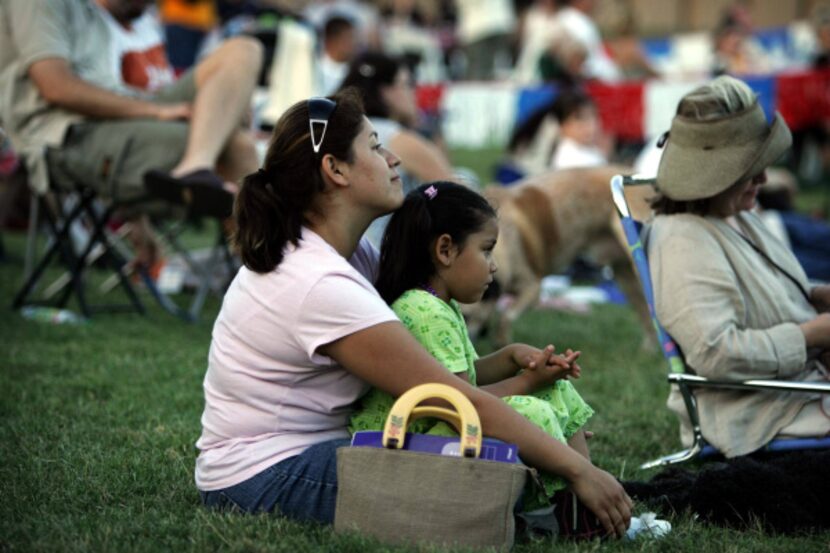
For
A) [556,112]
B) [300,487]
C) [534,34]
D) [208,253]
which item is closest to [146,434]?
[300,487]

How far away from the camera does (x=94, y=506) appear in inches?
131

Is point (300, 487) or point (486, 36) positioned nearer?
point (300, 487)

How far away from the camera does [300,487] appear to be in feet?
10.00

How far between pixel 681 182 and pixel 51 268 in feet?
17.5

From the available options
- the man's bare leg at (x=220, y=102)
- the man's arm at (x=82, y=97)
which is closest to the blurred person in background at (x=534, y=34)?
the man's bare leg at (x=220, y=102)

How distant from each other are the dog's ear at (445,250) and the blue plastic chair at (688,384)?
3.45ft

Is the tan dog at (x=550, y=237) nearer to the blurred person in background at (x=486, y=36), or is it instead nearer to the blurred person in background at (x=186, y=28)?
the blurred person in background at (x=186, y=28)

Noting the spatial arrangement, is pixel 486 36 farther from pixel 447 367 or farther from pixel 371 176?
pixel 447 367

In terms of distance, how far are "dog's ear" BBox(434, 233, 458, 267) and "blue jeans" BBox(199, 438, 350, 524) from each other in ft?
1.76

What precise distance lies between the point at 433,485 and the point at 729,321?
59.1 inches

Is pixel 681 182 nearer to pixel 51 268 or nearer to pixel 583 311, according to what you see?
pixel 583 311

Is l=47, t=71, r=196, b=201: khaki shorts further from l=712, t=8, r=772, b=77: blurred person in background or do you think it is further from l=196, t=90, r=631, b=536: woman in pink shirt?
l=712, t=8, r=772, b=77: blurred person in background

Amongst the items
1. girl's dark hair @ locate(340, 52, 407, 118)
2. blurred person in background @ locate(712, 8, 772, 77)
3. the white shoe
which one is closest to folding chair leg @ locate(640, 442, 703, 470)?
the white shoe

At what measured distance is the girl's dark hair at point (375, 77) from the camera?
652cm
